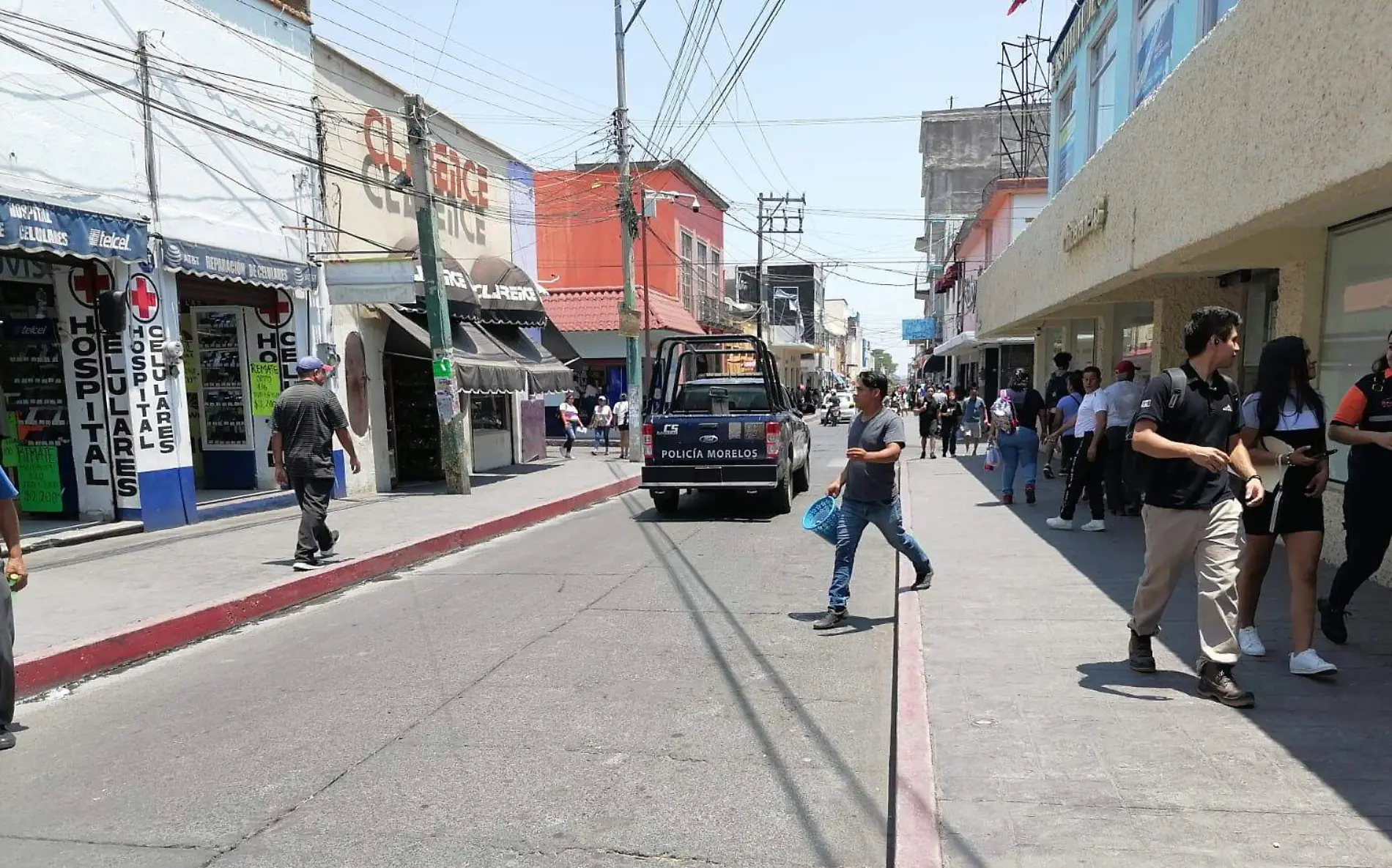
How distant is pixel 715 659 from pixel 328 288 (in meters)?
9.55

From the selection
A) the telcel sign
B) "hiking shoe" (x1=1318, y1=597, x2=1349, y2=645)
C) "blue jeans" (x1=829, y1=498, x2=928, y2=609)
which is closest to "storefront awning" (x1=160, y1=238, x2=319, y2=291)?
the telcel sign

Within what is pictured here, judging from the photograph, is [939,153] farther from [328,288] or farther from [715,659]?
[715,659]

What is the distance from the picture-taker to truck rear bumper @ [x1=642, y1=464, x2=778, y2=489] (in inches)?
428

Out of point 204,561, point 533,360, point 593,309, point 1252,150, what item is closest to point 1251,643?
point 1252,150

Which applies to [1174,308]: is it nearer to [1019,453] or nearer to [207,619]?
[1019,453]

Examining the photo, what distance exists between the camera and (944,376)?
Answer: 57562 mm

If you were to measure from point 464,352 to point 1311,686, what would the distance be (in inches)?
490

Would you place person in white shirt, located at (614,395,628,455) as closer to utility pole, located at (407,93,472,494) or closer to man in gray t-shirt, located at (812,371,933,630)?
utility pole, located at (407,93,472,494)

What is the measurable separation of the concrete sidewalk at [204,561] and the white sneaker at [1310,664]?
23.0ft

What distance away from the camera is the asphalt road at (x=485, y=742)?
3240 millimetres

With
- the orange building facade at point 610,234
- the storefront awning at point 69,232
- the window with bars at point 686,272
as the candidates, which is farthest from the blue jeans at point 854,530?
the window with bars at point 686,272

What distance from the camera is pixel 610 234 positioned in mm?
31984

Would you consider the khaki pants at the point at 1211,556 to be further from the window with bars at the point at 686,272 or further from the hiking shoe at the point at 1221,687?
the window with bars at the point at 686,272

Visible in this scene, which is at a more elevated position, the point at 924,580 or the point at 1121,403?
the point at 1121,403
